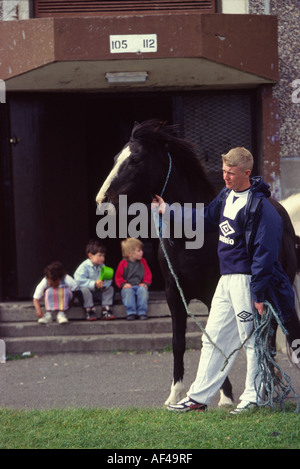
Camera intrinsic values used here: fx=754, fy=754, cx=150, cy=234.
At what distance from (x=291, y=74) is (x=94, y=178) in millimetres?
3143

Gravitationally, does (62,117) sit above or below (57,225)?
above

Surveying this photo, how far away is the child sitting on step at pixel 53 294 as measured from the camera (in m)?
9.29

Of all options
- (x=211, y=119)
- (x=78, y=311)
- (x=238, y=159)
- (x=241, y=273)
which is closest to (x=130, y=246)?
(x=78, y=311)

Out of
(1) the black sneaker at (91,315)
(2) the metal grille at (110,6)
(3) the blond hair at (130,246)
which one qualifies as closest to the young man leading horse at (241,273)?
(1) the black sneaker at (91,315)

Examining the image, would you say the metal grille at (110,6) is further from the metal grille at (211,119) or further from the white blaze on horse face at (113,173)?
the white blaze on horse face at (113,173)

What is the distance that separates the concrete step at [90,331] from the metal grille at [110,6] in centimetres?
371

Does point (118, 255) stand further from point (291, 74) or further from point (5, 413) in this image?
point (5, 413)

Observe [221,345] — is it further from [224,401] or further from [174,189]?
[174,189]

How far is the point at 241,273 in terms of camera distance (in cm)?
545

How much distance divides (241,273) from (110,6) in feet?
17.2

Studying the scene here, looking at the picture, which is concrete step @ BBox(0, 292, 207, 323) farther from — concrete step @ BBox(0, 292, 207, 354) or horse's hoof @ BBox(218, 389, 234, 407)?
horse's hoof @ BBox(218, 389, 234, 407)

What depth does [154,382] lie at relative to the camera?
751cm
